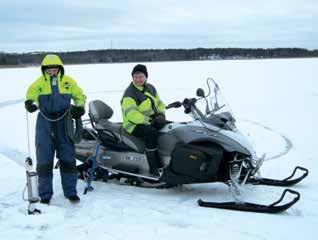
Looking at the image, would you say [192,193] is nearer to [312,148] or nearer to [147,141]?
[147,141]

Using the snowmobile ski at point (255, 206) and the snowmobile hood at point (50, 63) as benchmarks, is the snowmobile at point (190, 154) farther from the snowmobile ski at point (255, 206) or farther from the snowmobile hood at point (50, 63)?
the snowmobile hood at point (50, 63)

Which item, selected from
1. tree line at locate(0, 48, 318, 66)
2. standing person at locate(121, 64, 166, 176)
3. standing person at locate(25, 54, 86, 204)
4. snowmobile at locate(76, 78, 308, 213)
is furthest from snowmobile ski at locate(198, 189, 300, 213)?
tree line at locate(0, 48, 318, 66)

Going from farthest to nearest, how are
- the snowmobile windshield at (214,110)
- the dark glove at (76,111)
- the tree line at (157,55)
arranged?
the tree line at (157,55), the snowmobile windshield at (214,110), the dark glove at (76,111)

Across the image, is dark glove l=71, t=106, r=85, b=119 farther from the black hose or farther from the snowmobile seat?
the snowmobile seat

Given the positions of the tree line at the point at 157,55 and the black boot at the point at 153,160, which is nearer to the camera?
the black boot at the point at 153,160

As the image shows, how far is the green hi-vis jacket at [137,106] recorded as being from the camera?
5430 millimetres

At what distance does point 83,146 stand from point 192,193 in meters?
1.48

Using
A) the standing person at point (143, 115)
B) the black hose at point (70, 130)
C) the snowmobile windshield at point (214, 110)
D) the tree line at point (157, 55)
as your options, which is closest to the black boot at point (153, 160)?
the standing person at point (143, 115)

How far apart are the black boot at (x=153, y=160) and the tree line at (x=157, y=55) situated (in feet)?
241

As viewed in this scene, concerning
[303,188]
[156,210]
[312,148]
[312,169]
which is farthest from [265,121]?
[156,210]

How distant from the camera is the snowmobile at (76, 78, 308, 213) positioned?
Result: 5.04 m

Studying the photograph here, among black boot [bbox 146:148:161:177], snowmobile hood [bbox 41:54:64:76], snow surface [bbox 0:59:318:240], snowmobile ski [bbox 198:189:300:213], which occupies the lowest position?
snow surface [bbox 0:59:318:240]

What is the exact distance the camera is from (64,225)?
14.2 ft

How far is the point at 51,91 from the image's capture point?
16.5 feet
